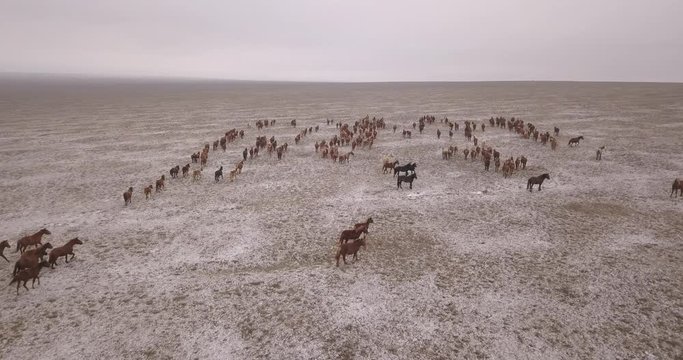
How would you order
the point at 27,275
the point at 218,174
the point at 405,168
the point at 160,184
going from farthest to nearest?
the point at 405,168 < the point at 218,174 < the point at 160,184 < the point at 27,275

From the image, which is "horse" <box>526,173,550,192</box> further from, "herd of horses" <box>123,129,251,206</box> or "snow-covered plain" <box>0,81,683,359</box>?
"herd of horses" <box>123,129,251,206</box>

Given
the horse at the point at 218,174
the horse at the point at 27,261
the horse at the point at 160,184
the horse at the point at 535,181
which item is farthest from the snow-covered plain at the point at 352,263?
the horse at the point at 27,261

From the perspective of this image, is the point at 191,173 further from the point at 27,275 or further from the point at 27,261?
the point at 27,275

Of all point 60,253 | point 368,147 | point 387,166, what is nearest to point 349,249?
point 60,253

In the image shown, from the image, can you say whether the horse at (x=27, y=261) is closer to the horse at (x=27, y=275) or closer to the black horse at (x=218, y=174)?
the horse at (x=27, y=275)

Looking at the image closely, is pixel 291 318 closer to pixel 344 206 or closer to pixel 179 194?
pixel 344 206

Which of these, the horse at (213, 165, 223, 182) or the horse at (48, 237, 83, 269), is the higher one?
the horse at (213, 165, 223, 182)

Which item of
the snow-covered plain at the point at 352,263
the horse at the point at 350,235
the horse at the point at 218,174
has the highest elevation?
the horse at the point at 218,174

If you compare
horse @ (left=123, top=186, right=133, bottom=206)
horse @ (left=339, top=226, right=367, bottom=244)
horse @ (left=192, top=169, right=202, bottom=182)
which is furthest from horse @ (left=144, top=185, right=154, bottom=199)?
horse @ (left=339, top=226, right=367, bottom=244)
